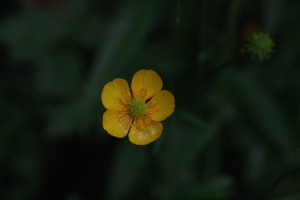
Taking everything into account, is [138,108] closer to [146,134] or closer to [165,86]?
[146,134]

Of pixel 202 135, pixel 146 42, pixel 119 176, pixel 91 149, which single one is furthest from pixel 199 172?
pixel 146 42

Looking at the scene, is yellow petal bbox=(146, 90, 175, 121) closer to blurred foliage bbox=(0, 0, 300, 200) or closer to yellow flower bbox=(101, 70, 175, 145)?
yellow flower bbox=(101, 70, 175, 145)

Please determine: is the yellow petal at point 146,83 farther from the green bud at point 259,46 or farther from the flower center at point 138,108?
the green bud at point 259,46

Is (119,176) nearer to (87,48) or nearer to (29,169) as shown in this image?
(29,169)

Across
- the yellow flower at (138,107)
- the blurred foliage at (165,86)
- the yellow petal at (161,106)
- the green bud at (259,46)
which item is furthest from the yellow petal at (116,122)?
the green bud at (259,46)

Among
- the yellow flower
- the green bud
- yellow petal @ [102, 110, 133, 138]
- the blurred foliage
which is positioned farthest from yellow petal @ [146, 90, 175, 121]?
the green bud

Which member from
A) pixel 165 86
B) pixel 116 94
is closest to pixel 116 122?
pixel 116 94

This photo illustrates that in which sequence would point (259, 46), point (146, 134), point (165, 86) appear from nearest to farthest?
point (146, 134), point (259, 46), point (165, 86)
